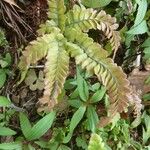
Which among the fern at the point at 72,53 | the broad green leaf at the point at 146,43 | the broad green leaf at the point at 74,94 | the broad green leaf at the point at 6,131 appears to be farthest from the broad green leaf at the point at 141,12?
the broad green leaf at the point at 6,131

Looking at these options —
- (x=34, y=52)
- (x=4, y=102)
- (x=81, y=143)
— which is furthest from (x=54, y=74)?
(x=81, y=143)

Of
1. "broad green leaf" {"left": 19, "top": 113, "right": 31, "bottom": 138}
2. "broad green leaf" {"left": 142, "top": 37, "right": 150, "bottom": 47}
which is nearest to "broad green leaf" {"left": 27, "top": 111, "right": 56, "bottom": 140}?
"broad green leaf" {"left": 19, "top": 113, "right": 31, "bottom": 138}

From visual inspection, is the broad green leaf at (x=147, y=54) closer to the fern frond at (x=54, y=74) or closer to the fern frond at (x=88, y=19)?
the fern frond at (x=88, y=19)

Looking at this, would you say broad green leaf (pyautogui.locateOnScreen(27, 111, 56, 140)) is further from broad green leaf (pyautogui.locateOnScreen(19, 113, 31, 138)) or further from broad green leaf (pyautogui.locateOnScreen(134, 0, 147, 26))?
broad green leaf (pyautogui.locateOnScreen(134, 0, 147, 26))

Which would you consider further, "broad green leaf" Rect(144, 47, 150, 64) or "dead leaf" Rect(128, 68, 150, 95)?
"dead leaf" Rect(128, 68, 150, 95)

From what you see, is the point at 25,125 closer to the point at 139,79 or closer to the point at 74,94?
the point at 74,94
